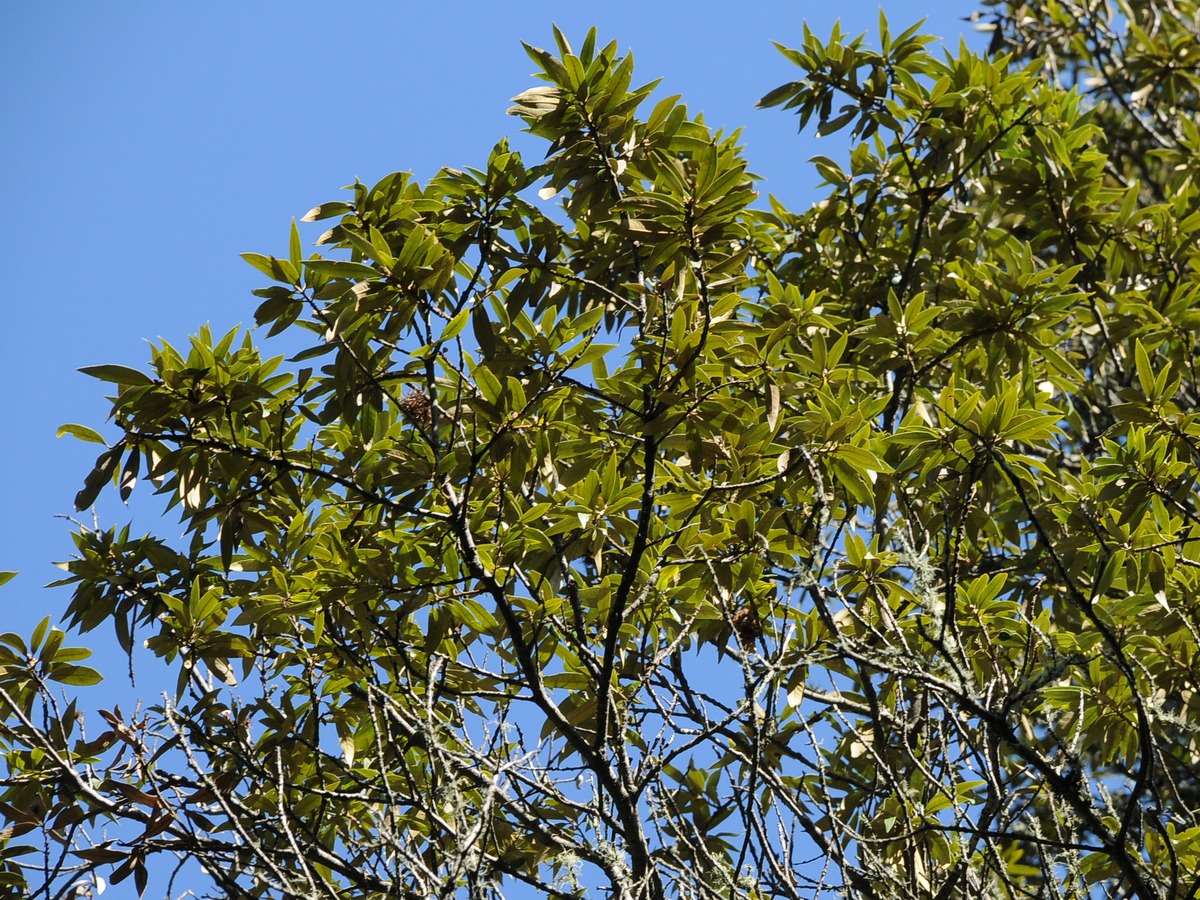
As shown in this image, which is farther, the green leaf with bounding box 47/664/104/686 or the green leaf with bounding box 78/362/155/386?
the green leaf with bounding box 47/664/104/686

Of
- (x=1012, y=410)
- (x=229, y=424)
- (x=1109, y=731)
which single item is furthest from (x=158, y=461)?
(x=1109, y=731)

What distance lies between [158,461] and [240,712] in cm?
73

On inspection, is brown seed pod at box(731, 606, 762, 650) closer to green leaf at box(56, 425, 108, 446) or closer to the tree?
the tree

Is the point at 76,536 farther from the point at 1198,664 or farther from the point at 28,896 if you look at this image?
the point at 1198,664

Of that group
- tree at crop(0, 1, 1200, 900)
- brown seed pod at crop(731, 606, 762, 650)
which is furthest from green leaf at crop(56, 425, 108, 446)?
brown seed pod at crop(731, 606, 762, 650)

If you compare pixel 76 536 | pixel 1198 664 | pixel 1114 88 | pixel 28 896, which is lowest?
pixel 28 896

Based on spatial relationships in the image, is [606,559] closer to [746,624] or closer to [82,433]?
Answer: [746,624]

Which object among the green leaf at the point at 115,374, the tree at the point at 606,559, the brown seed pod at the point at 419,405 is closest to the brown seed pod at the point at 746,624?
the tree at the point at 606,559

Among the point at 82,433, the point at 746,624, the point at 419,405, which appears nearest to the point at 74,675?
the point at 82,433

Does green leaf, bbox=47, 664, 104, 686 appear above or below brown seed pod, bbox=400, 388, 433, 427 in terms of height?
below

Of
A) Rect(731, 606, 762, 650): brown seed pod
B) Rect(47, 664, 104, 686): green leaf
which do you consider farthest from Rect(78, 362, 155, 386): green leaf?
Rect(731, 606, 762, 650): brown seed pod

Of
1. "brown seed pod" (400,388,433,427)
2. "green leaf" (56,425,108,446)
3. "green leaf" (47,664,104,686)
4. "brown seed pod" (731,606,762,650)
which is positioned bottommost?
"green leaf" (47,664,104,686)

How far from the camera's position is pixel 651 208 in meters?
3.15

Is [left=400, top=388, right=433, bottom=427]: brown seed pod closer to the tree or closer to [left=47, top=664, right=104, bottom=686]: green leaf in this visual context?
the tree
